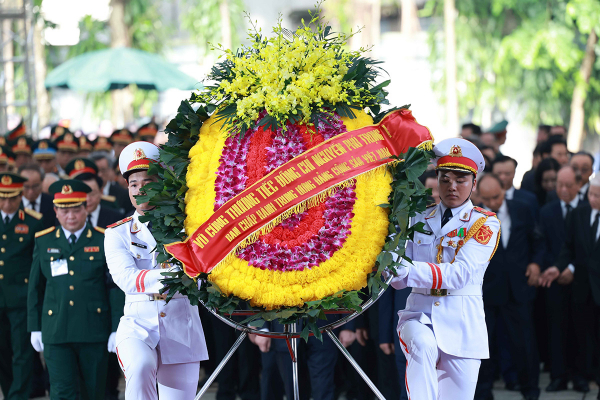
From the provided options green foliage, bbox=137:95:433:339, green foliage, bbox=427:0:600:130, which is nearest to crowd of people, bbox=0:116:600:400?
green foliage, bbox=137:95:433:339

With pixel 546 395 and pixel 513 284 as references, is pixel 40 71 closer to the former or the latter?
pixel 513 284

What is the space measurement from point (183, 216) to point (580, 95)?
19.3m

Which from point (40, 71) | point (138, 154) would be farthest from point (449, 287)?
point (40, 71)

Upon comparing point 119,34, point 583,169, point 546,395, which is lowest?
point 546,395

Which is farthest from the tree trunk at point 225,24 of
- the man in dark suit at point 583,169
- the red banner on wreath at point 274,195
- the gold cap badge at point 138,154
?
the red banner on wreath at point 274,195

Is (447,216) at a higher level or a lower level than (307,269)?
higher

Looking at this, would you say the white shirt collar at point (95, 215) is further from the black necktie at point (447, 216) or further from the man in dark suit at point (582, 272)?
the man in dark suit at point (582, 272)

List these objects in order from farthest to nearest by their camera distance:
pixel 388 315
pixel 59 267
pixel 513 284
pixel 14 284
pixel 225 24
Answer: pixel 225 24 → pixel 513 284 → pixel 14 284 → pixel 388 315 → pixel 59 267

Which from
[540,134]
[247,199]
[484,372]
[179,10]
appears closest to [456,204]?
[247,199]

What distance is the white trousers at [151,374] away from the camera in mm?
4211

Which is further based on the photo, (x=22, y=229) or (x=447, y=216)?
(x=22, y=229)

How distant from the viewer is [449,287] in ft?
13.8

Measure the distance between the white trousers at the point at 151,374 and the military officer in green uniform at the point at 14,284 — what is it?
2.53 metres

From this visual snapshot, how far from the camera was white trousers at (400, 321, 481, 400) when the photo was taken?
13.4 ft
